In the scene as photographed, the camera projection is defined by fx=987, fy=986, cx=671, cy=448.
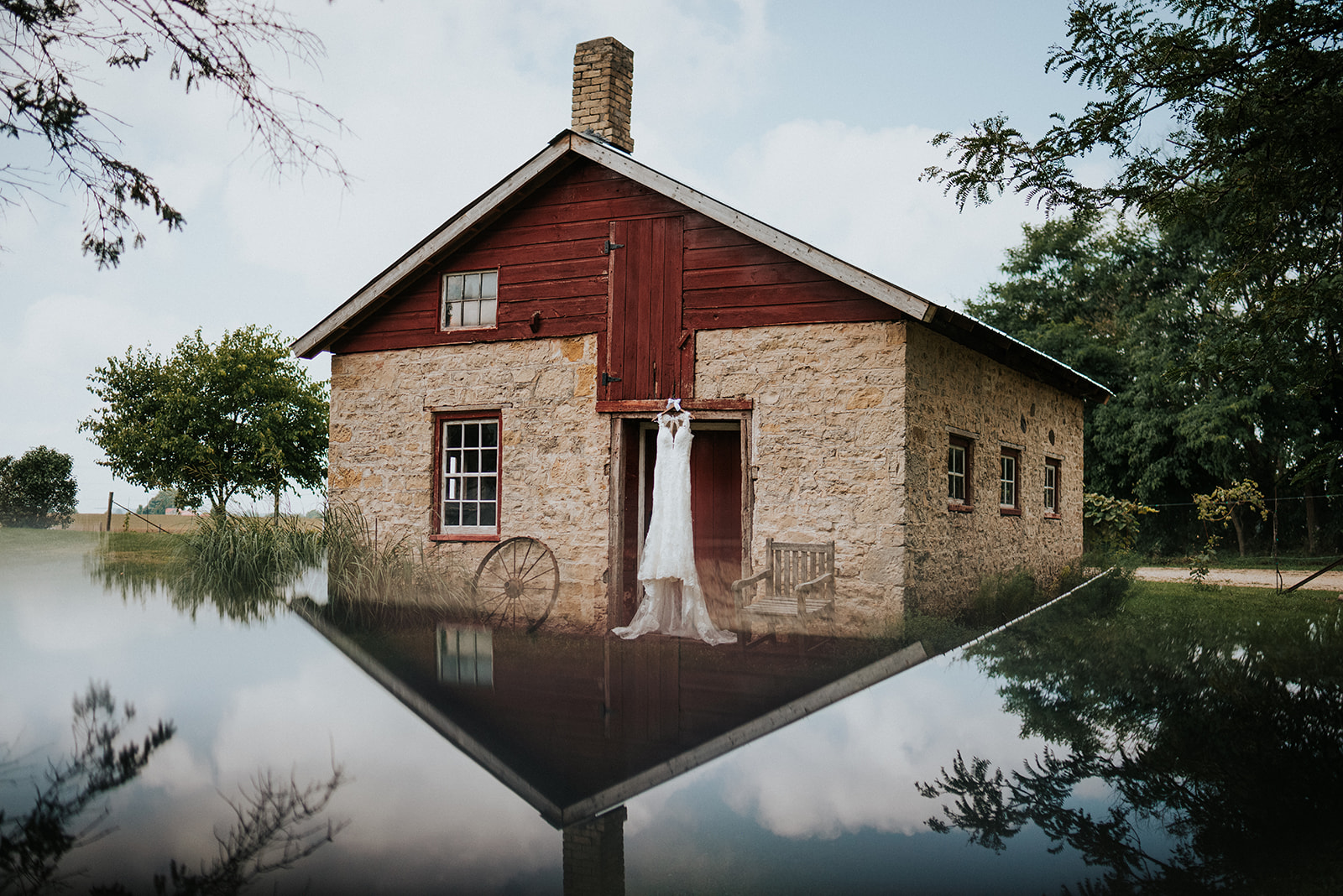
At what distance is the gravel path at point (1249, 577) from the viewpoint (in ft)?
58.6

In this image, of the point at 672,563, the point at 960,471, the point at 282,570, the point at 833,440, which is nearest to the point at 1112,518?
the point at 960,471

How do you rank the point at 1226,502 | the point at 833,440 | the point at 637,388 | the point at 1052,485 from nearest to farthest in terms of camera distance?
the point at 833,440 < the point at 637,388 < the point at 1052,485 < the point at 1226,502

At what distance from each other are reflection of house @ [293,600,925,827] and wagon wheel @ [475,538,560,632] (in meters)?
0.61

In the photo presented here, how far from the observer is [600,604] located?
10.6 m

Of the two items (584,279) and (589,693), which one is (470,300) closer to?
(584,279)

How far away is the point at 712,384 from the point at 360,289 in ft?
15.3

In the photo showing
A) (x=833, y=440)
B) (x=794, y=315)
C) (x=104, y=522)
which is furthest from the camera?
(x=104, y=522)

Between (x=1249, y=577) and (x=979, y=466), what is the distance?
1109 centimetres

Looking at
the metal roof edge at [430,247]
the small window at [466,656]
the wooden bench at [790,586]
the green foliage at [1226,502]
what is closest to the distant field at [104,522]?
the metal roof edge at [430,247]

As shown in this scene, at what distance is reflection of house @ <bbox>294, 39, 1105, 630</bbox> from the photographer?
9.76 m

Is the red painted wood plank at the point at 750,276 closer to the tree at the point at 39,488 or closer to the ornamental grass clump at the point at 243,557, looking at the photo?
the ornamental grass clump at the point at 243,557

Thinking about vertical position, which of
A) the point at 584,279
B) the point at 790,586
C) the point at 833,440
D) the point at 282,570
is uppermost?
the point at 584,279

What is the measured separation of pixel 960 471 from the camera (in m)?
11.6

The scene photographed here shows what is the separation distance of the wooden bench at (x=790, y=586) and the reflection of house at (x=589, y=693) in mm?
408
